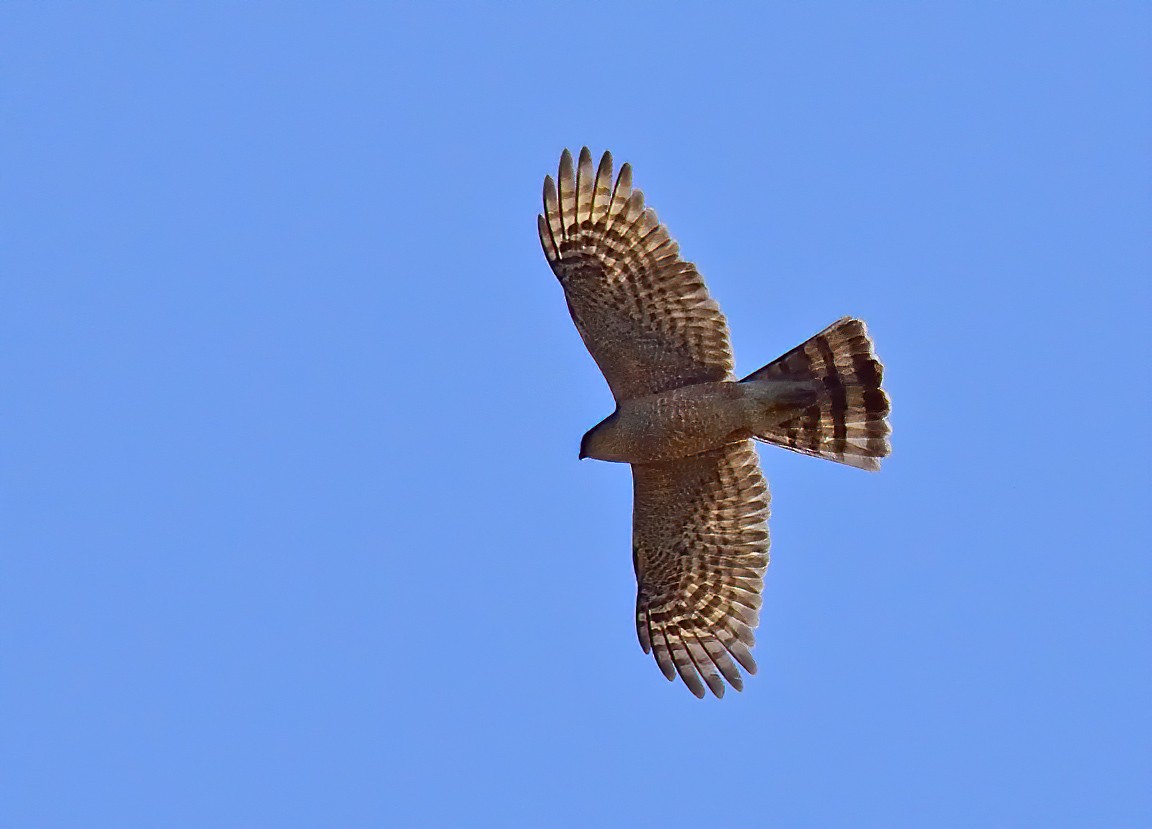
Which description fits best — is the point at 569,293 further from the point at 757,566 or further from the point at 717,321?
the point at 757,566

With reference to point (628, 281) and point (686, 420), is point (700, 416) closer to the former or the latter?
point (686, 420)

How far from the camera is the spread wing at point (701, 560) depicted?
1363cm

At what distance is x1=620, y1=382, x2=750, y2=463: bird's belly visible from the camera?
1321 centimetres

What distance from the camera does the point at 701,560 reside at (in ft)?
45.3

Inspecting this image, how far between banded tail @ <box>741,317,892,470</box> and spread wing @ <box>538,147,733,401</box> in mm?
440

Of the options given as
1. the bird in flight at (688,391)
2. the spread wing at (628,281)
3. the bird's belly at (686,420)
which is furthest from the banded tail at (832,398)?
the spread wing at (628,281)

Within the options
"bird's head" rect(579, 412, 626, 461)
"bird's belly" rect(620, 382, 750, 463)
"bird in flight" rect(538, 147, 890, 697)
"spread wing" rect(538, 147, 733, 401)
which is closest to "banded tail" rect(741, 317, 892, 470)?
"bird in flight" rect(538, 147, 890, 697)

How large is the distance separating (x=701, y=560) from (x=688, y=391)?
1.33 m

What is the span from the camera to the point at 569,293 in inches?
530

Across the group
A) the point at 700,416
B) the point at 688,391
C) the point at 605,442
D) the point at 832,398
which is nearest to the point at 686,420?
the point at 700,416

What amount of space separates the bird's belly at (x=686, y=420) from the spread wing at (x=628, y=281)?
19 cm

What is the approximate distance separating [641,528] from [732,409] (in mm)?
1239

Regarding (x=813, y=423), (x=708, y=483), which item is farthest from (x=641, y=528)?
(x=813, y=423)

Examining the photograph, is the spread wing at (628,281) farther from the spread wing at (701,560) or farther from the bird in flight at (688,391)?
the spread wing at (701,560)
